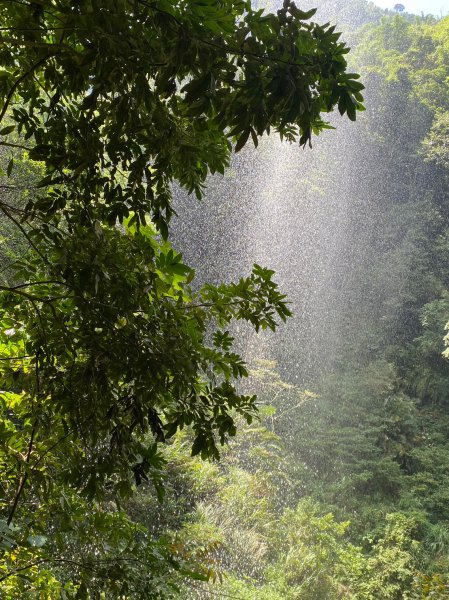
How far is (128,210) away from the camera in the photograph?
3.03ft

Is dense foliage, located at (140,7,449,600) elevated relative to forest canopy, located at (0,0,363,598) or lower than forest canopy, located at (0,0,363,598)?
elevated

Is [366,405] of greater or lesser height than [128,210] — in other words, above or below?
above

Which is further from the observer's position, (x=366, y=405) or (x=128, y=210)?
(x=366, y=405)

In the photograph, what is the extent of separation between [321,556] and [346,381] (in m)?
4.44

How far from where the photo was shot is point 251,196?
12.5 metres

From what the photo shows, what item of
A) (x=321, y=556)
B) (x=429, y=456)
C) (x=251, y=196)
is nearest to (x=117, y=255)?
(x=321, y=556)

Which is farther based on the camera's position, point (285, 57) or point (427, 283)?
point (427, 283)

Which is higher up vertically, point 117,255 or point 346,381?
point 346,381

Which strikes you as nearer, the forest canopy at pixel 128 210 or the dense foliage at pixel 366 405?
the forest canopy at pixel 128 210

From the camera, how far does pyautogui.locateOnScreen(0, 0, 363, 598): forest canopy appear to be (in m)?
0.71

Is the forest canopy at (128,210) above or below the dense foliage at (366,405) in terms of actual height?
below

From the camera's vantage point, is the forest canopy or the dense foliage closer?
the forest canopy

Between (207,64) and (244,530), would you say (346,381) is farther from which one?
(207,64)

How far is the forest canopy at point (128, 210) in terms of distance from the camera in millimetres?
713
